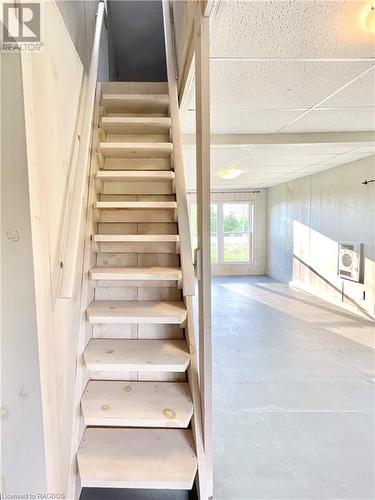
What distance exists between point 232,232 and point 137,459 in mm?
6871

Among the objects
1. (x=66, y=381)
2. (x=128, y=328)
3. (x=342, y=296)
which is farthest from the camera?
(x=342, y=296)

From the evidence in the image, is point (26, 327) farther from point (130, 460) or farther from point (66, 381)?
point (130, 460)

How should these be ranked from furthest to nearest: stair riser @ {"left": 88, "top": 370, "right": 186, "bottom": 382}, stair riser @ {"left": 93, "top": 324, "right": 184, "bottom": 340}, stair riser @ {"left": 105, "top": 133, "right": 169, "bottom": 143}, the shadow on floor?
stair riser @ {"left": 105, "top": 133, "right": 169, "bottom": 143} < stair riser @ {"left": 93, "top": 324, "right": 184, "bottom": 340} < stair riser @ {"left": 88, "top": 370, "right": 186, "bottom": 382} < the shadow on floor

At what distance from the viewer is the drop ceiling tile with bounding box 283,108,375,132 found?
2680mm

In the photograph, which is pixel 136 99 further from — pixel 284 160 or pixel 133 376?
pixel 284 160

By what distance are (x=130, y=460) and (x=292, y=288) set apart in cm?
545

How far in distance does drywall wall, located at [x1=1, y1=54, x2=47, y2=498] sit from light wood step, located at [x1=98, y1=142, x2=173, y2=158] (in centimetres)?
133

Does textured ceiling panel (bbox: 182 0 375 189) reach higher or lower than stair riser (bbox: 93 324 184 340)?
higher

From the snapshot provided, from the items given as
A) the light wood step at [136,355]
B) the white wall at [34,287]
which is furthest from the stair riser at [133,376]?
the white wall at [34,287]

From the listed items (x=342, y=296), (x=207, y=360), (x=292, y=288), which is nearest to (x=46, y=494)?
(x=207, y=360)

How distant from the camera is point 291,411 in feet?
7.04

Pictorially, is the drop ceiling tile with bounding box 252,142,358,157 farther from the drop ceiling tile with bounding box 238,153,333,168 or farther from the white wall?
the white wall

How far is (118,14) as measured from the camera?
166 inches

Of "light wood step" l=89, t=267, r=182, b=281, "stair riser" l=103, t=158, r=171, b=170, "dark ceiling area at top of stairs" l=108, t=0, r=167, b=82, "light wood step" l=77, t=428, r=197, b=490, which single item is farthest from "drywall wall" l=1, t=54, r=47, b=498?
"dark ceiling area at top of stairs" l=108, t=0, r=167, b=82
